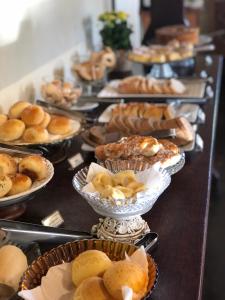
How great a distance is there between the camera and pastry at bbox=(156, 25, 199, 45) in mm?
1958

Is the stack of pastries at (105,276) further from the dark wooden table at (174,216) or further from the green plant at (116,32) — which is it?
the green plant at (116,32)

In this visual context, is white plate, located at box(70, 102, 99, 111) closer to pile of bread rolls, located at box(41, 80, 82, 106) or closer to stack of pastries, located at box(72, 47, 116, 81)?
pile of bread rolls, located at box(41, 80, 82, 106)

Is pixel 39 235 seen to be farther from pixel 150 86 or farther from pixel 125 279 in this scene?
pixel 150 86

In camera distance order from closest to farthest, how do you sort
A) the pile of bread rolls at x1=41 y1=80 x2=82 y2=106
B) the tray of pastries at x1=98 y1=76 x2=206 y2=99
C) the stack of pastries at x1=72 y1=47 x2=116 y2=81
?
the pile of bread rolls at x1=41 y1=80 x2=82 y2=106 → the tray of pastries at x1=98 y1=76 x2=206 y2=99 → the stack of pastries at x1=72 y1=47 x2=116 y2=81

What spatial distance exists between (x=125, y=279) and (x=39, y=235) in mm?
181

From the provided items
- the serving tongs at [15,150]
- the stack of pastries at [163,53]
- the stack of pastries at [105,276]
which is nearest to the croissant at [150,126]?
the serving tongs at [15,150]

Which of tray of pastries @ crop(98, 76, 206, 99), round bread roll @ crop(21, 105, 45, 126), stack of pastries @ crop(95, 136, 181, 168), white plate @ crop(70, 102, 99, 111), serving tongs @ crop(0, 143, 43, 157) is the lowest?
white plate @ crop(70, 102, 99, 111)

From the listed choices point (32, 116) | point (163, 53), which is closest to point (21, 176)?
point (32, 116)

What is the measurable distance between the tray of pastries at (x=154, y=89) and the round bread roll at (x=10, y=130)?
490mm

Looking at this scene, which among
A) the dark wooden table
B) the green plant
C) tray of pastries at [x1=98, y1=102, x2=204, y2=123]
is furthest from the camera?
the green plant

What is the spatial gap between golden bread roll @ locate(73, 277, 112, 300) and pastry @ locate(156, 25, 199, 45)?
5.33 ft

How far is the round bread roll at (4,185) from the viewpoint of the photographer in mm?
696

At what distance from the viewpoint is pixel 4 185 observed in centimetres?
70

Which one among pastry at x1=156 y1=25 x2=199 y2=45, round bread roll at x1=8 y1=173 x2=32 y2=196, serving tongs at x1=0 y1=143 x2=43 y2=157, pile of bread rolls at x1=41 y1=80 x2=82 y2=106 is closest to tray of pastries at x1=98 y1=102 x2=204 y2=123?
pile of bread rolls at x1=41 y1=80 x2=82 y2=106
